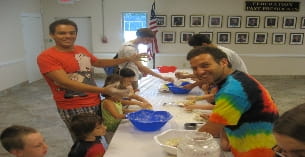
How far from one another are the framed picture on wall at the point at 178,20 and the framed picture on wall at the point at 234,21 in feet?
4.21

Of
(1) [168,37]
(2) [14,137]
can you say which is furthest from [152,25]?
(2) [14,137]

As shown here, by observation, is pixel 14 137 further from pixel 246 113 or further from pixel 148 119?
pixel 246 113

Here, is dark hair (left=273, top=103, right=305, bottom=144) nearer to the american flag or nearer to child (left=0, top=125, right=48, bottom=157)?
child (left=0, top=125, right=48, bottom=157)

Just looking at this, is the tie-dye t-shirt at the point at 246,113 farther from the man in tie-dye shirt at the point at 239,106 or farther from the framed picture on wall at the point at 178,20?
the framed picture on wall at the point at 178,20

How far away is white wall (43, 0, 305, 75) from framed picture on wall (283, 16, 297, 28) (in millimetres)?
104

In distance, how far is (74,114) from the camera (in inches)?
74.4

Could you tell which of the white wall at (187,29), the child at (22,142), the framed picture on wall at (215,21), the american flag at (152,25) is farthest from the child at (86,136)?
the framed picture on wall at (215,21)

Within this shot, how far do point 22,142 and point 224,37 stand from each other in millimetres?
6812

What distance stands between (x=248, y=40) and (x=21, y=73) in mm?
5965

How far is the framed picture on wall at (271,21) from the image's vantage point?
7367 mm

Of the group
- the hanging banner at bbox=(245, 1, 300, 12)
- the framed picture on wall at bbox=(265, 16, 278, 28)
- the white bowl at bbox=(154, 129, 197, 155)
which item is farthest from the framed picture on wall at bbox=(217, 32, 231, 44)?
the white bowl at bbox=(154, 129, 197, 155)

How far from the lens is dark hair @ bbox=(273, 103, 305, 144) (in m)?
0.71

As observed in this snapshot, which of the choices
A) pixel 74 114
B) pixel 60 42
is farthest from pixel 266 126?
pixel 60 42

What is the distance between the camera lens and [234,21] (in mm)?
7398
